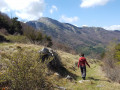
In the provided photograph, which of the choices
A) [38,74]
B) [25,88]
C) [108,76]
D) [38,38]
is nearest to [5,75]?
[25,88]

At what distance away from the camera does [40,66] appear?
4246mm

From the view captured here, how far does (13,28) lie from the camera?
40312 millimetres

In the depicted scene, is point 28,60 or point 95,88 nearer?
point 28,60

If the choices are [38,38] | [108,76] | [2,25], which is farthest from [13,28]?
[108,76]

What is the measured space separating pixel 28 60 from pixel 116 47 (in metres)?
28.8

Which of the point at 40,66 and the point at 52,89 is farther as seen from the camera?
the point at 52,89

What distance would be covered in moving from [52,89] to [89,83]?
2631 millimetres

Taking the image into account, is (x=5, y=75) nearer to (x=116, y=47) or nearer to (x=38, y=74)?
(x=38, y=74)

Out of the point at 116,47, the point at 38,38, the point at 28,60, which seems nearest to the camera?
the point at 28,60

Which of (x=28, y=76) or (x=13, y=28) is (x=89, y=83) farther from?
(x=13, y=28)

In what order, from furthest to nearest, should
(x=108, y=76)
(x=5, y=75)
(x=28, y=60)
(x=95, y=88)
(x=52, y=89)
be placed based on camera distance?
(x=108, y=76), (x=95, y=88), (x=52, y=89), (x=28, y=60), (x=5, y=75)

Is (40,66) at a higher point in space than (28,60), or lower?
lower

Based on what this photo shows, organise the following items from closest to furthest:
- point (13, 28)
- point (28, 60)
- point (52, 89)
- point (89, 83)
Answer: point (28, 60) < point (52, 89) < point (89, 83) < point (13, 28)

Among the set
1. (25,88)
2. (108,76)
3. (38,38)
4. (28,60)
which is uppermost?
(38,38)
